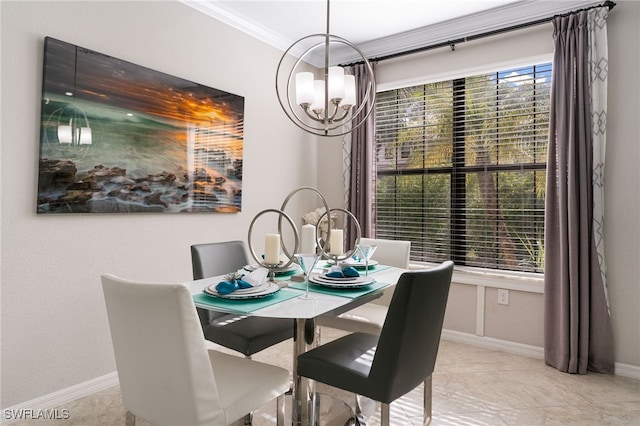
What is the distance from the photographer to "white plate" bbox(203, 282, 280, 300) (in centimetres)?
163

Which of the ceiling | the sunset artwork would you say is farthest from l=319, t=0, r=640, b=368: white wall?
the sunset artwork

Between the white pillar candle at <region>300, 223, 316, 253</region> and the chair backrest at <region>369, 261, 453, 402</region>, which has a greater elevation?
the white pillar candle at <region>300, 223, 316, 253</region>

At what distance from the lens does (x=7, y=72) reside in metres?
2.01

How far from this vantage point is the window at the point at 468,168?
315 cm

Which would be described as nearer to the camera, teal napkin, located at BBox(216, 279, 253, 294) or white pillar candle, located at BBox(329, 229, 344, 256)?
teal napkin, located at BBox(216, 279, 253, 294)

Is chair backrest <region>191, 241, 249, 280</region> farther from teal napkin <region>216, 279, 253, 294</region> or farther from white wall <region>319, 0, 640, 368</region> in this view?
white wall <region>319, 0, 640, 368</region>

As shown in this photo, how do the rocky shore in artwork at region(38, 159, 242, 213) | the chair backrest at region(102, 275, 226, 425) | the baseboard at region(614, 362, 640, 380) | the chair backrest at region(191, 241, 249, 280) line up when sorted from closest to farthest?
the chair backrest at region(102, 275, 226, 425) < the rocky shore in artwork at region(38, 159, 242, 213) < the chair backrest at region(191, 241, 249, 280) < the baseboard at region(614, 362, 640, 380)

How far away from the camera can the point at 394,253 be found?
2.82 meters

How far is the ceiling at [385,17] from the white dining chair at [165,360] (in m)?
2.38

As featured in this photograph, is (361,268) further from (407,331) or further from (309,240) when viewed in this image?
(407,331)

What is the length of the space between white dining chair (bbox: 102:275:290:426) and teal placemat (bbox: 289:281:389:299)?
0.55 metres

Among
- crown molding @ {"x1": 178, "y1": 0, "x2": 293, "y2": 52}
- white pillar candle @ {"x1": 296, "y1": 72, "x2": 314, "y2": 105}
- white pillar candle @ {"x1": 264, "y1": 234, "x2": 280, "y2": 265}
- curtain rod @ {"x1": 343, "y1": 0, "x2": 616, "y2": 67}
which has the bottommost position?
white pillar candle @ {"x1": 264, "y1": 234, "x2": 280, "y2": 265}

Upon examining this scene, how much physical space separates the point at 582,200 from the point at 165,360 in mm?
2717

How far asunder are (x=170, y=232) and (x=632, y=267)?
3089mm
